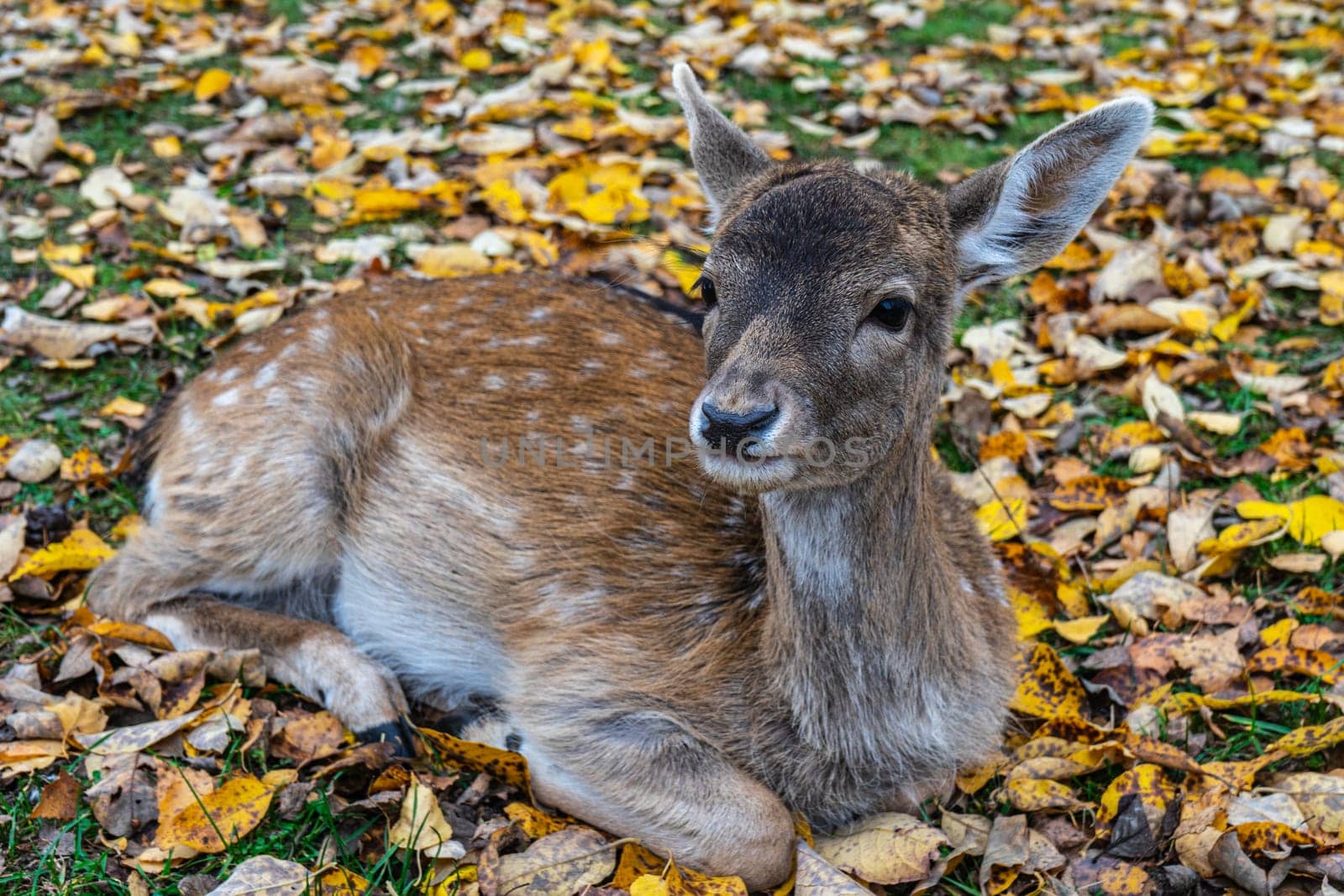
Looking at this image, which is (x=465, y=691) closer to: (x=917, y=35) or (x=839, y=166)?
(x=839, y=166)

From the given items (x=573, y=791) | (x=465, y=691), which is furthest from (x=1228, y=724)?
(x=465, y=691)

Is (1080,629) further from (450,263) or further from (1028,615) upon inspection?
(450,263)

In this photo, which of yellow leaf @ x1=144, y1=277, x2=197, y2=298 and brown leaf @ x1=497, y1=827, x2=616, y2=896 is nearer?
brown leaf @ x1=497, y1=827, x2=616, y2=896

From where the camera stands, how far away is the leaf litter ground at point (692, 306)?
→ 329 cm

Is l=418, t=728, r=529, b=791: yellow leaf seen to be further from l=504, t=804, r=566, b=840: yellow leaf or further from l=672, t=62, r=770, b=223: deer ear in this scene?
l=672, t=62, r=770, b=223: deer ear

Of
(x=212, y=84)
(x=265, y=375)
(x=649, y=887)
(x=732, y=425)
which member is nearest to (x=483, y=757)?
(x=649, y=887)

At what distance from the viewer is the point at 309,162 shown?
266 inches

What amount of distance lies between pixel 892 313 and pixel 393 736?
2022 millimetres

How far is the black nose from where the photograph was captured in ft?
8.77

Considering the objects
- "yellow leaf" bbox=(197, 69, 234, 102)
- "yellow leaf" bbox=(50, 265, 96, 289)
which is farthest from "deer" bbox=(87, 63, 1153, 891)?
"yellow leaf" bbox=(197, 69, 234, 102)

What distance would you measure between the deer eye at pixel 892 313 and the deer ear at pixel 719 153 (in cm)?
79

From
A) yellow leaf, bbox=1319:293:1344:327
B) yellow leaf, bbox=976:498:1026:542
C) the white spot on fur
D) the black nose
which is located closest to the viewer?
the black nose

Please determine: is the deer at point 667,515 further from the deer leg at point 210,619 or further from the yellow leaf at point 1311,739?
the yellow leaf at point 1311,739

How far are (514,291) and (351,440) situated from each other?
31.5 inches
